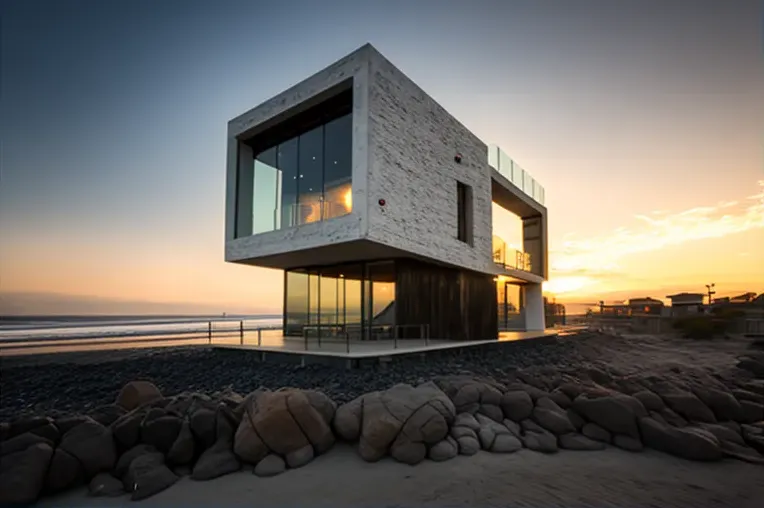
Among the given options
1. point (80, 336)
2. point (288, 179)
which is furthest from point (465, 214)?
point (80, 336)

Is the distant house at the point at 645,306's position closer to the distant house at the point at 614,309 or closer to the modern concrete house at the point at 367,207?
the distant house at the point at 614,309

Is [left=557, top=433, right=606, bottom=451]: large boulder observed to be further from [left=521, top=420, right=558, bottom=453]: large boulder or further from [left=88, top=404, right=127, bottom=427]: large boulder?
[left=88, top=404, right=127, bottom=427]: large boulder

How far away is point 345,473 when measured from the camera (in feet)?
15.4

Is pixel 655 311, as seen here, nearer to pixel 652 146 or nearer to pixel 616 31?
pixel 652 146

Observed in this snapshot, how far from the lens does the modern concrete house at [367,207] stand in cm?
1062

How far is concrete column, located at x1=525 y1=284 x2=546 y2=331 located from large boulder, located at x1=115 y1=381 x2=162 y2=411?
62.0 feet

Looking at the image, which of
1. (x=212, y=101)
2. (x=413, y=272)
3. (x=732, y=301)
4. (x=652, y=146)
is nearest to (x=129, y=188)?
(x=212, y=101)

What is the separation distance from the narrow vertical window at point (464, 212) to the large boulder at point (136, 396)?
1045 centimetres

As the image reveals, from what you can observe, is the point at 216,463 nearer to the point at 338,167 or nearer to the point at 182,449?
the point at 182,449

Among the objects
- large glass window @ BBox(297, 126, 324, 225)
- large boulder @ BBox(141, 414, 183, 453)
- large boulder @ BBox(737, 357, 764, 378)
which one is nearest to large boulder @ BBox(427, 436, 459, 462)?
large boulder @ BBox(141, 414, 183, 453)

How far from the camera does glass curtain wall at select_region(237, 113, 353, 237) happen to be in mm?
11391

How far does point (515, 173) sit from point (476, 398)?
49.1 feet

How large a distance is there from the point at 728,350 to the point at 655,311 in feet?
39.4

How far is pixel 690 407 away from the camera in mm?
6609
